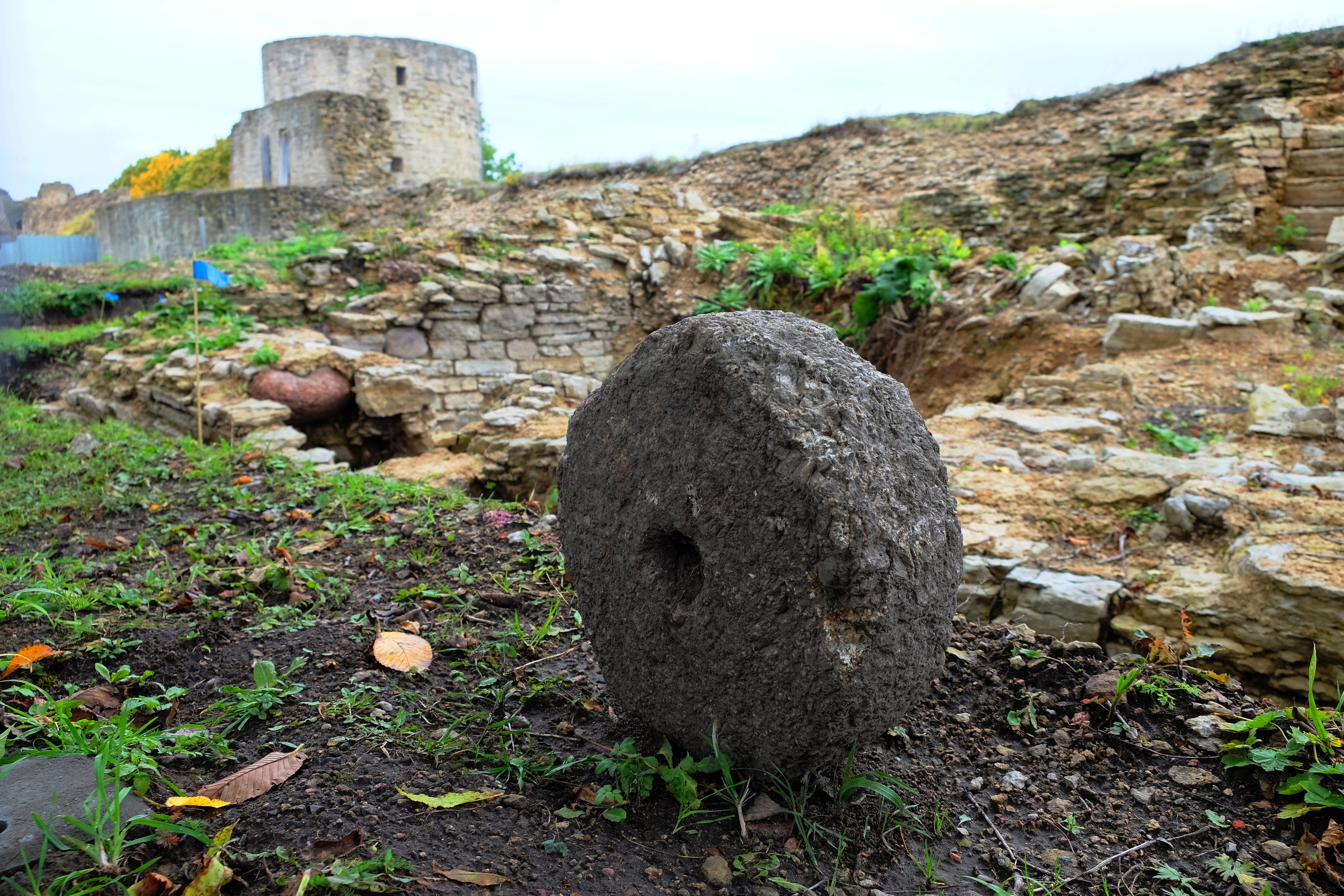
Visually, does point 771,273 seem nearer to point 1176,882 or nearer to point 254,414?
point 254,414

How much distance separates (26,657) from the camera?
2273 millimetres

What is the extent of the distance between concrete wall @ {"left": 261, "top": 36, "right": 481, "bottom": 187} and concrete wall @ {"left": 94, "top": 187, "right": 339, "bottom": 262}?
14.2 ft

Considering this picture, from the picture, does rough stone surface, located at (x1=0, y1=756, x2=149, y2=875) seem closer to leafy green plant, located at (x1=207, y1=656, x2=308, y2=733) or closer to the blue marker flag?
leafy green plant, located at (x1=207, y1=656, x2=308, y2=733)

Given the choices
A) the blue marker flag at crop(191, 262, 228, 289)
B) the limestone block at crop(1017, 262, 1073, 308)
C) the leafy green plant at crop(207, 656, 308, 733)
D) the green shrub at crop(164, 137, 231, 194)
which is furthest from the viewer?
the green shrub at crop(164, 137, 231, 194)

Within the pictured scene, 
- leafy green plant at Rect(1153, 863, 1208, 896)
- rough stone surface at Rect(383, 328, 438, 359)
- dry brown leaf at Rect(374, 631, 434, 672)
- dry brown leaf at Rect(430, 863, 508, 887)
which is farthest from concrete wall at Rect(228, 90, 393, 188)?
leafy green plant at Rect(1153, 863, 1208, 896)

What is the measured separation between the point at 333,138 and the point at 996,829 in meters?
20.2

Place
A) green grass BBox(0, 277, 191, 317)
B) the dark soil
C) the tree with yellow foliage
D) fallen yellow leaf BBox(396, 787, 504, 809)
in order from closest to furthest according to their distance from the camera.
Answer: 1. the dark soil
2. fallen yellow leaf BBox(396, 787, 504, 809)
3. green grass BBox(0, 277, 191, 317)
4. the tree with yellow foliage

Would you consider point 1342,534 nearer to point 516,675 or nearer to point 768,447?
point 768,447

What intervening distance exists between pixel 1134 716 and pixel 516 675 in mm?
1838

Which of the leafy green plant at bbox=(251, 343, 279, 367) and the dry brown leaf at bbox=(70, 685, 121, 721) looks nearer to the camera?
the dry brown leaf at bbox=(70, 685, 121, 721)

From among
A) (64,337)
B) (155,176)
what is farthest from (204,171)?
(64,337)

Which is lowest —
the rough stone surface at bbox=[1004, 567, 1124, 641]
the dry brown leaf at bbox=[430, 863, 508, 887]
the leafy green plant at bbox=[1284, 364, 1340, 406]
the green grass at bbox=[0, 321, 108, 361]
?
the rough stone surface at bbox=[1004, 567, 1124, 641]

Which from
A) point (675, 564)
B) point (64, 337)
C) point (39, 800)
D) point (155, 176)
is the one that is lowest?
point (39, 800)

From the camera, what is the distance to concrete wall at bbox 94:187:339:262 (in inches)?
652
